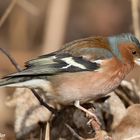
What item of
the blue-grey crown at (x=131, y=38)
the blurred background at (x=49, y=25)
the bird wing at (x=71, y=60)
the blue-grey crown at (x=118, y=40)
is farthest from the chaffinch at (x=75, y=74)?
the blurred background at (x=49, y=25)

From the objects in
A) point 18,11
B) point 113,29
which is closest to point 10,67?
point 18,11

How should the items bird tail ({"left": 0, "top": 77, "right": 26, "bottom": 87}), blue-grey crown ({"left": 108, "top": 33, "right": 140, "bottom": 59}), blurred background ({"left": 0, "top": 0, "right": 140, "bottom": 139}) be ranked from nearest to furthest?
bird tail ({"left": 0, "top": 77, "right": 26, "bottom": 87})
blue-grey crown ({"left": 108, "top": 33, "right": 140, "bottom": 59})
blurred background ({"left": 0, "top": 0, "right": 140, "bottom": 139})

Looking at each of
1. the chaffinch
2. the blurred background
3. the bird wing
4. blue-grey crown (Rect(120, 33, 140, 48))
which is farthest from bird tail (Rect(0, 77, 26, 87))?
the blurred background

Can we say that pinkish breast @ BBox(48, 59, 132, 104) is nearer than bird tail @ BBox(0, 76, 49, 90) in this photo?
No

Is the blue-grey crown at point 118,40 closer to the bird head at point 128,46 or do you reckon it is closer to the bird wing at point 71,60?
the bird head at point 128,46

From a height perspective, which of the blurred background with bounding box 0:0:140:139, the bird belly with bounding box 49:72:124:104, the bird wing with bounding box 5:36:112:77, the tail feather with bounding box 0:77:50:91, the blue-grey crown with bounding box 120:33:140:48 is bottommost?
the blurred background with bounding box 0:0:140:139

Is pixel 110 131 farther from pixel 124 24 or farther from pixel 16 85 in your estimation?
pixel 124 24

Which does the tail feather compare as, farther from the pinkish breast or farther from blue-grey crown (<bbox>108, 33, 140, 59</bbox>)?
blue-grey crown (<bbox>108, 33, 140, 59</bbox>)

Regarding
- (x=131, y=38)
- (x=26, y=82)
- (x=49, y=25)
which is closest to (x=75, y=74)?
(x=26, y=82)
